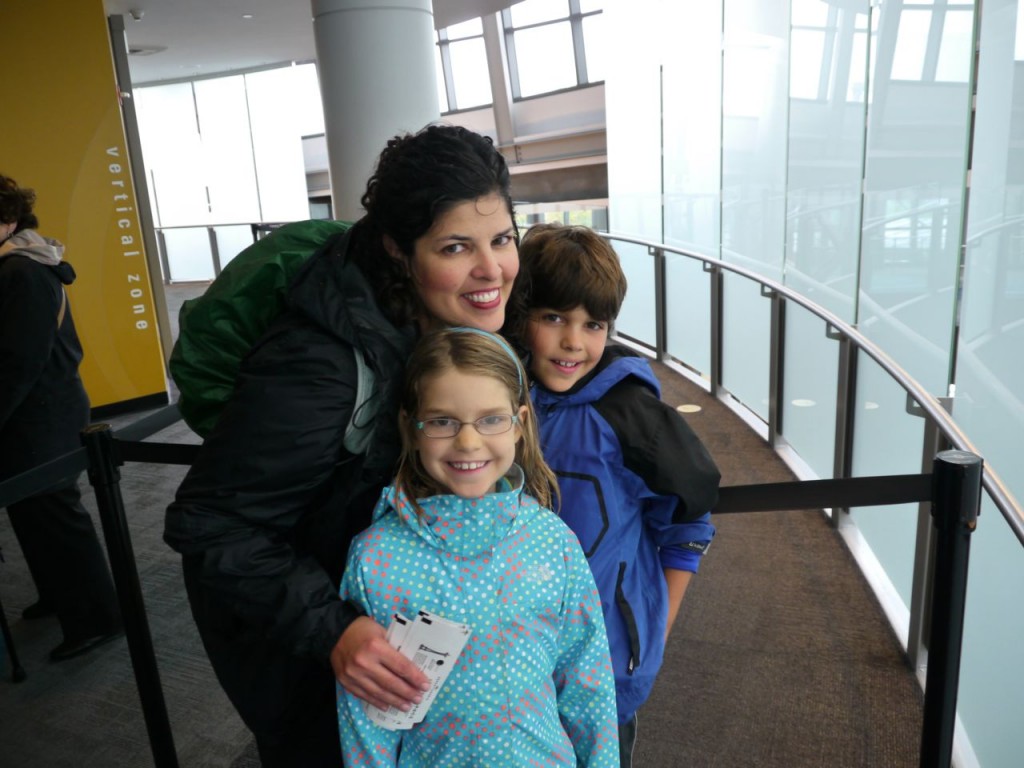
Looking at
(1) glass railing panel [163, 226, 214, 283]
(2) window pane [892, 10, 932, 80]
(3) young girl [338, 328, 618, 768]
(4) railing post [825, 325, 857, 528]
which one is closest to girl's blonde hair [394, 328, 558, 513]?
(3) young girl [338, 328, 618, 768]

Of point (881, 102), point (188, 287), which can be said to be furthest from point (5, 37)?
point (188, 287)

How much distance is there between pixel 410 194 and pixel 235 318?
380 millimetres

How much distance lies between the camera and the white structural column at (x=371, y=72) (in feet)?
13.1

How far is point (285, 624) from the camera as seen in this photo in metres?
1.29

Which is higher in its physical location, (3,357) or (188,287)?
(3,357)

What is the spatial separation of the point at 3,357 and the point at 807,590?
11.4 feet

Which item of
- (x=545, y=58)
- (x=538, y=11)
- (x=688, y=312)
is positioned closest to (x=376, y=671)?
(x=688, y=312)

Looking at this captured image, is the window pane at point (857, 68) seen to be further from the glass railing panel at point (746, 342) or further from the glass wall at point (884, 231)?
the glass railing panel at point (746, 342)

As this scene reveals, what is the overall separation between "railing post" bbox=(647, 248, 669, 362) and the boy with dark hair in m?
6.36

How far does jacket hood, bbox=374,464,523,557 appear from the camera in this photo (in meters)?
1.41

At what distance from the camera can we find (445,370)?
4.55ft

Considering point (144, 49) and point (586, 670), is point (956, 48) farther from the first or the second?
point (144, 49)

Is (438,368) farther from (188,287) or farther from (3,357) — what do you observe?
(188,287)

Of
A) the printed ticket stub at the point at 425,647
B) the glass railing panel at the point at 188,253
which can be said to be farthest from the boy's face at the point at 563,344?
the glass railing panel at the point at 188,253
